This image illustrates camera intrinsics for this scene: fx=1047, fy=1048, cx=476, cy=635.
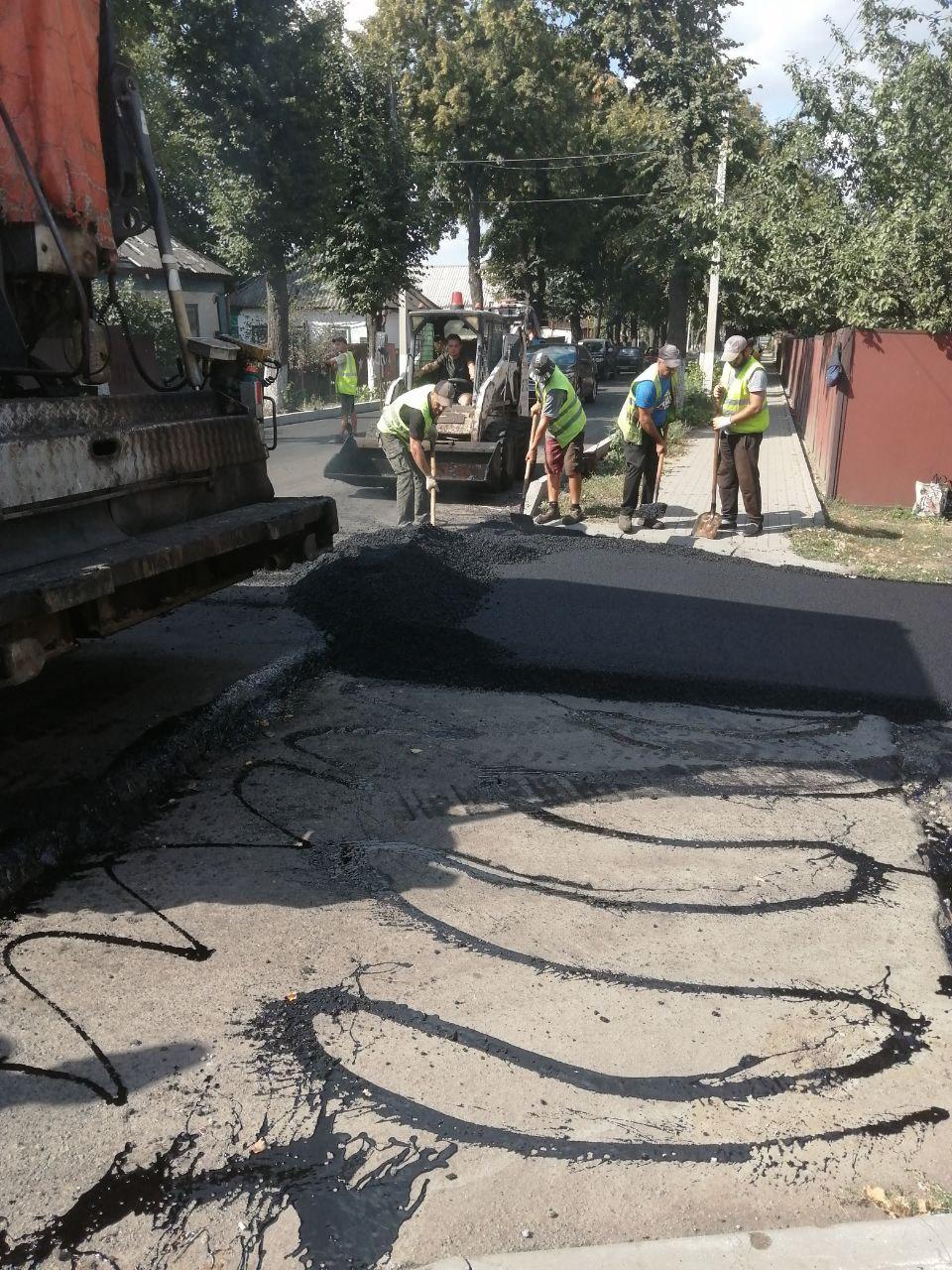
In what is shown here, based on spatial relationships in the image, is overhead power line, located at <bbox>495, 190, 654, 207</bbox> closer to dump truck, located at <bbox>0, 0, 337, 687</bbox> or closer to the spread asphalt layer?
the spread asphalt layer

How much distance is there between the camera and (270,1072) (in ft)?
8.46

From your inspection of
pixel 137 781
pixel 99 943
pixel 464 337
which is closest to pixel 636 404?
pixel 464 337

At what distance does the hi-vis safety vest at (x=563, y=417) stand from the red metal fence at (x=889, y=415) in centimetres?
370

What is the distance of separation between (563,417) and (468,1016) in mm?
7546

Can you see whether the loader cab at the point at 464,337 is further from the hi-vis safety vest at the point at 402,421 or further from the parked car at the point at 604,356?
the parked car at the point at 604,356

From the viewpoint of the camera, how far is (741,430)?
8.83 m

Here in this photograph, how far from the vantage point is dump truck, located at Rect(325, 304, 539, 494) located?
11703 millimetres

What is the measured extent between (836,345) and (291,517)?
8728 millimetres

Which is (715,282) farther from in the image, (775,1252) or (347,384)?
(775,1252)

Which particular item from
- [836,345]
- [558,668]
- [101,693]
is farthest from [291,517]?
[836,345]

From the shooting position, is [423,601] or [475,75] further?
[475,75]

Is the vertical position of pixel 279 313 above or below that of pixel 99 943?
above

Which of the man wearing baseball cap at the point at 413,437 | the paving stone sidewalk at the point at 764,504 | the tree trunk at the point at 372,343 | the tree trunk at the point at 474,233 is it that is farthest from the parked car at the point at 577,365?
the man wearing baseball cap at the point at 413,437

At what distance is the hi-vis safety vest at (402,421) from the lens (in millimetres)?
8836
